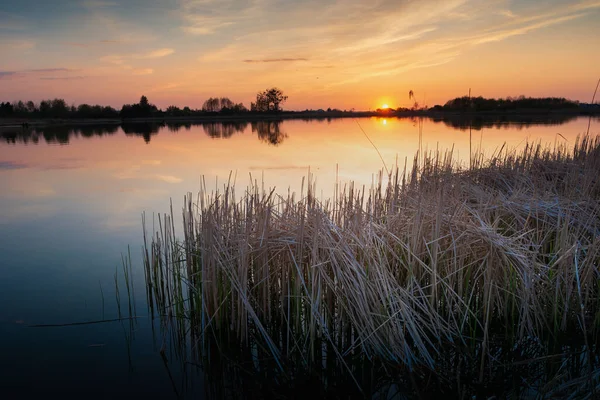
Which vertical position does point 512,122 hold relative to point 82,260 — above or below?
above

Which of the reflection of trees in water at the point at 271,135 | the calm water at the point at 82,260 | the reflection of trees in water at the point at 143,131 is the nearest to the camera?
the calm water at the point at 82,260

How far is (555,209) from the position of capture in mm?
4551

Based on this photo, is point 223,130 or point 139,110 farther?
→ point 139,110

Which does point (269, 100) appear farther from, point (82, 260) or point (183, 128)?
point (82, 260)

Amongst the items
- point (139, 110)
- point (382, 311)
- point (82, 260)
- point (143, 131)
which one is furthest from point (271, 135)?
point (139, 110)

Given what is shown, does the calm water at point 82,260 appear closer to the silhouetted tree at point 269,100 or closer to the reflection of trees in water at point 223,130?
the reflection of trees in water at point 223,130

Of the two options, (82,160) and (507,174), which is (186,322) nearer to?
(507,174)

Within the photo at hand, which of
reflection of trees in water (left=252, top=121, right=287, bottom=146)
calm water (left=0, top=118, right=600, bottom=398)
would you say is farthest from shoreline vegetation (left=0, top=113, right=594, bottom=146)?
calm water (left=0, top=118, right=600, bottom=398)

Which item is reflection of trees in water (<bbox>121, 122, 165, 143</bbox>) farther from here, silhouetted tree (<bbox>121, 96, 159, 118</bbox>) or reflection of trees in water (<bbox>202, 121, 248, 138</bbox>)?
silhouetted tree (<bbox>121, 96, 159, 118</bbox>)

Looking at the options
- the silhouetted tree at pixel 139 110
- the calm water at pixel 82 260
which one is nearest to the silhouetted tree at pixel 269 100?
the silhouetted tree at pixel 139 110

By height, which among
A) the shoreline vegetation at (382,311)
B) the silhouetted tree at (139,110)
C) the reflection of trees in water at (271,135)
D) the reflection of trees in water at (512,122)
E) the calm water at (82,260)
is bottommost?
the calm water at (82,260)

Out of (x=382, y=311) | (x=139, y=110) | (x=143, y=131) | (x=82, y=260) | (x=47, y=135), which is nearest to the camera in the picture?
(x=382, y=311)

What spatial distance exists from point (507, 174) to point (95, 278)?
675 cm

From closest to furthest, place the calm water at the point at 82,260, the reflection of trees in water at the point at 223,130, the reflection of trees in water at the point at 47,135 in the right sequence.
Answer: the calm water at the point at 82,260, the reflection of trees in water at the point at 47,135, the reflection of trees in water at the point at 223,130
